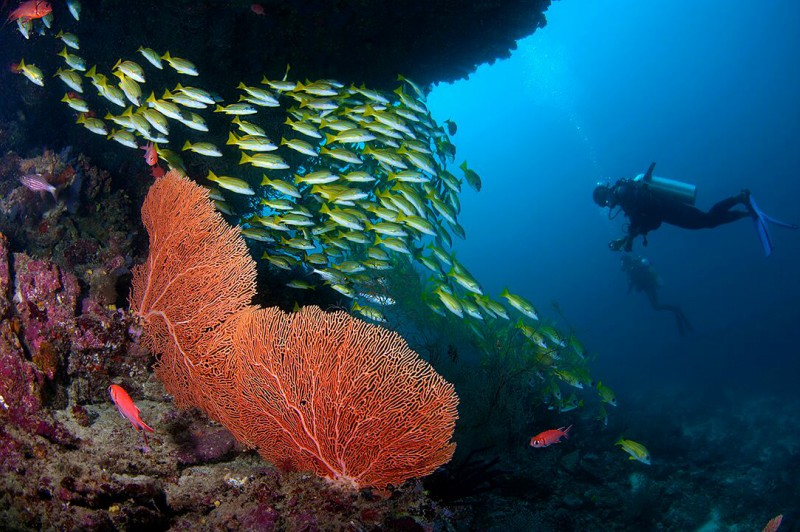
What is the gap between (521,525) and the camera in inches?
193

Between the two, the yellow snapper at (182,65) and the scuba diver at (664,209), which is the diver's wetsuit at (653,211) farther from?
the yellow snapper at (182,65)

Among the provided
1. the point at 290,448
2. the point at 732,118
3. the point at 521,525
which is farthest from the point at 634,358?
the point at 732,118

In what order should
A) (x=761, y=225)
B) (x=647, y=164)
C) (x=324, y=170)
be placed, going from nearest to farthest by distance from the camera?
1. (x=324, y=170)
2. (x=761, y=225)
3. (x=647, y=164)

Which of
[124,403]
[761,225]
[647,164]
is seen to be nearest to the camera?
[124,403]

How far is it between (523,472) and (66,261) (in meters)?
8.03

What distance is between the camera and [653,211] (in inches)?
497

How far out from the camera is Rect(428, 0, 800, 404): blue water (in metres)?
39.8

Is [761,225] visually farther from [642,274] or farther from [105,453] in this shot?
[105,453]

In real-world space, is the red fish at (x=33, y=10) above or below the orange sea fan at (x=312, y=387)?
above

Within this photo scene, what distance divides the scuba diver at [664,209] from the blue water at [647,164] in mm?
10976

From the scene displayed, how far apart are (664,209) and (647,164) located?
365 feet

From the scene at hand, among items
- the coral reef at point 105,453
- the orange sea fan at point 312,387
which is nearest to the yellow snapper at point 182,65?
the coral reef at point 105,453

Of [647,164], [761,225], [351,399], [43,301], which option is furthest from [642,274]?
[647,164]

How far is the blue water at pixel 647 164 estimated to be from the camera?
39750mm
